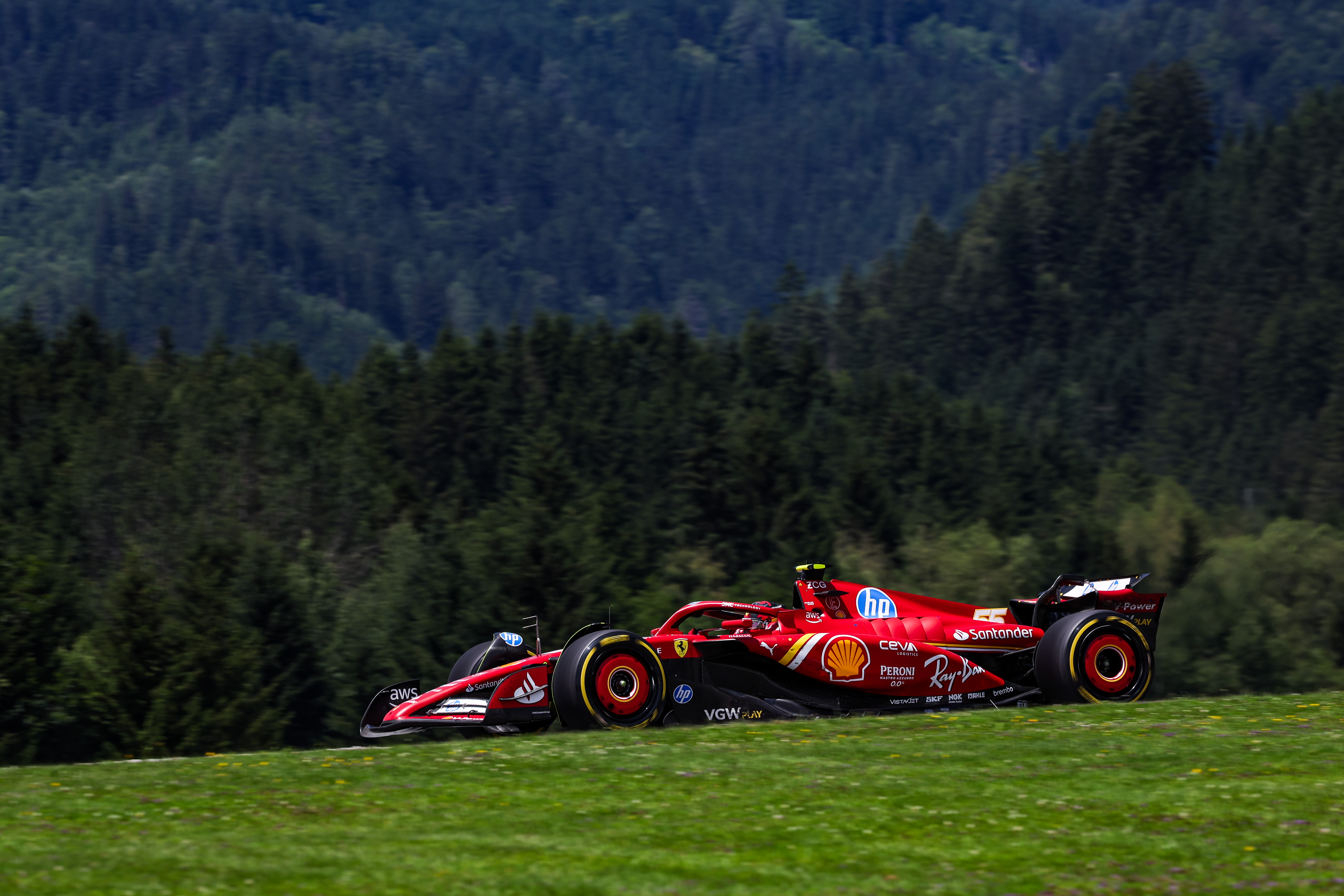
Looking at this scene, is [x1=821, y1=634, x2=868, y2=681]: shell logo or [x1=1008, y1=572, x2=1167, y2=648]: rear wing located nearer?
[x1=821, y1=634, x2=868, y2=681]: shell logo

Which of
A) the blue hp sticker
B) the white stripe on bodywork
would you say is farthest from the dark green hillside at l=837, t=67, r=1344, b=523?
the white stripe on bodywork

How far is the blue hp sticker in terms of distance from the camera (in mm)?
18984

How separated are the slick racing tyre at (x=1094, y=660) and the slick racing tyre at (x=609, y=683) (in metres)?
4.22

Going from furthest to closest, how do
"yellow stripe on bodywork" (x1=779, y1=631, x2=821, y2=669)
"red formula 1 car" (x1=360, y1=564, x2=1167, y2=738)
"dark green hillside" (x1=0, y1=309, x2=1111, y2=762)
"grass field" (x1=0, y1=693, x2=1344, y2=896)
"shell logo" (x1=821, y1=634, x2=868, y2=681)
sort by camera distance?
1. "dark green hillside" (x1=0, y1=309, x2=1111, y2=762)
2. "shell logo" (x1=821, y1=634, x2=868, y2=681)
3. "yellow stripe on bodywork" (x1=779, y1=631, x2=821, y2=669)
4. "red formula 1 car" (x1=360, y1=564, x2=1167, y2=738)
5. "grass field" (x1=0, y1=693, x2=1344, y2=896)

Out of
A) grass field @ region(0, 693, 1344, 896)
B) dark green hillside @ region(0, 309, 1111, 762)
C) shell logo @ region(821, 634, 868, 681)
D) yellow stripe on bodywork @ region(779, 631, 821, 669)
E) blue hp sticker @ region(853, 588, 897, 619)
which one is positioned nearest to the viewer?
grass field @ region(0, 693, 1344, 896)

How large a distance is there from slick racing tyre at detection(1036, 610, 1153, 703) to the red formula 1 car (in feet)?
0.05

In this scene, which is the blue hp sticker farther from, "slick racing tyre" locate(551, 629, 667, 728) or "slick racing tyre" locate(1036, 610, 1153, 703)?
"slick racing tyre" locate(551, 629, 667, 728)

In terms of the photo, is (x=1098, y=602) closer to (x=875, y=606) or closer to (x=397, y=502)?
(x=875, y=606)

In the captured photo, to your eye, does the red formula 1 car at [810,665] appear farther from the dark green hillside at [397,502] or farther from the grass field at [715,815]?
the dark green hillside at [397,502]

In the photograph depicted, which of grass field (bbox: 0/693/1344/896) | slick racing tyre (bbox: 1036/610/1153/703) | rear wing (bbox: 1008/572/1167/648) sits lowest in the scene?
grass field (bbox: 0/693/1344/896)

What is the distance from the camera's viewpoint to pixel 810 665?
18.3 m

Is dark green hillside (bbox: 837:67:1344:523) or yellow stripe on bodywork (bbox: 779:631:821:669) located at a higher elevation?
dark green hillside (bbox: 837:67:1344:523)

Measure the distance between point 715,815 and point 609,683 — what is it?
4.61 m

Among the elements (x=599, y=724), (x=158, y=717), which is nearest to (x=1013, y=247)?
(x=158, y=717)
